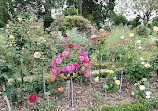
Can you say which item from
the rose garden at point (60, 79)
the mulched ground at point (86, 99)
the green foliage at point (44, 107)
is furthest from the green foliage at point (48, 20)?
the green foliage at point (44, 107)

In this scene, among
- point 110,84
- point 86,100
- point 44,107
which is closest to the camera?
point 44,107

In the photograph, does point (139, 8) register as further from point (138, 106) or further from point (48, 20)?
point (138, 106)

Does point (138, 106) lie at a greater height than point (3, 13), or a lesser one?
lesser

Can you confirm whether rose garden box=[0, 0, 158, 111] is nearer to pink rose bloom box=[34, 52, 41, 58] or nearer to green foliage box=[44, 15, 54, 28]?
pink rose bloom box=[34, 52, 41, 58]

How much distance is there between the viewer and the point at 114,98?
2395mm

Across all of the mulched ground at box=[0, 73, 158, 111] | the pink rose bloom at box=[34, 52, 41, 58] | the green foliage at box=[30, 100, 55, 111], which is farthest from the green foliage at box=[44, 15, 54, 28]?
the green foliage at box=[30, 100, 55, 111]

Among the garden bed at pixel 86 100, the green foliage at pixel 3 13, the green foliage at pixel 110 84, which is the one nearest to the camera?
the garden bed at pixel 86 100

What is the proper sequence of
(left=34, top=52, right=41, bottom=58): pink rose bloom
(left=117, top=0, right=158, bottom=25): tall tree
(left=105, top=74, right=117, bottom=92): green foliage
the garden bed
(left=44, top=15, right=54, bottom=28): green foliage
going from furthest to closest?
(left=117, top=0, right=158, bottom=25): tall tree → (left=44, top=15, right=54, bottom=28): green foliage → (left=105, top=74, right=117, bottom=92): green foliage → the garden bed → (left=34, top=52, right=41, bottom=58): pink rose bloom

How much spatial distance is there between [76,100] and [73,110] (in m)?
0.29

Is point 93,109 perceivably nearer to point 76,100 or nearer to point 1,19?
point 76,100

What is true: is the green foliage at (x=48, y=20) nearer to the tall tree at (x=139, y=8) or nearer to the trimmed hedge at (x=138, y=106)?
the tall tree at (x=139, y=8)

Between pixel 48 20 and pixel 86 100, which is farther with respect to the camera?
pixel 48 20

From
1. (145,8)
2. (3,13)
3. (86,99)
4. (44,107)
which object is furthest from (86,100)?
(145,8)

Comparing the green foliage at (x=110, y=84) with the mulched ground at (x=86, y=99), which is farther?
the green foliage at (x=110, y=84)
